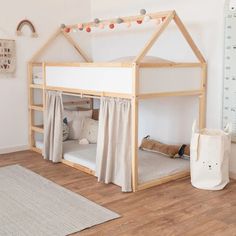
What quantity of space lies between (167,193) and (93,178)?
0.75 meters

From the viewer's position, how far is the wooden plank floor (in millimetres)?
2299

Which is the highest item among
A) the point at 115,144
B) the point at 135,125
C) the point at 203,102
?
the point at 203,102

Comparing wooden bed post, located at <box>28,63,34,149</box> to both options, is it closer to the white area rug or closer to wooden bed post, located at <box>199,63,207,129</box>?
the white area rug

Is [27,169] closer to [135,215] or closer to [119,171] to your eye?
[119,171]

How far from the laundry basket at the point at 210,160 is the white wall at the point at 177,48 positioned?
0.33 meters

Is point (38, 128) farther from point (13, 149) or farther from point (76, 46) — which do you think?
point (76, 46)

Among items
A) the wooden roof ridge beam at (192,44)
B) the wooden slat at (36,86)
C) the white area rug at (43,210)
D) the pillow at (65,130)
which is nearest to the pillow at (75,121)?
the pillow at (65,130)

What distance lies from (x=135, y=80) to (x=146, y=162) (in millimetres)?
1053

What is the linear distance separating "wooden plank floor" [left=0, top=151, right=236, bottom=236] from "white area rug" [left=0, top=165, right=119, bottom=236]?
0.32 feet

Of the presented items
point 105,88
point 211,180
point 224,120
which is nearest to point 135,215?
point 211,180

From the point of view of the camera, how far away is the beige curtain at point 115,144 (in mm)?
2996

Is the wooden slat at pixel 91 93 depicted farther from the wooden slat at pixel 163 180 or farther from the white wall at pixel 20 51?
the wooden slat at pixel 163 180

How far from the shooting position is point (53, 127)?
12.7 feet

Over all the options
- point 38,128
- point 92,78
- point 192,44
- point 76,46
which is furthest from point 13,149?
point 192,44
